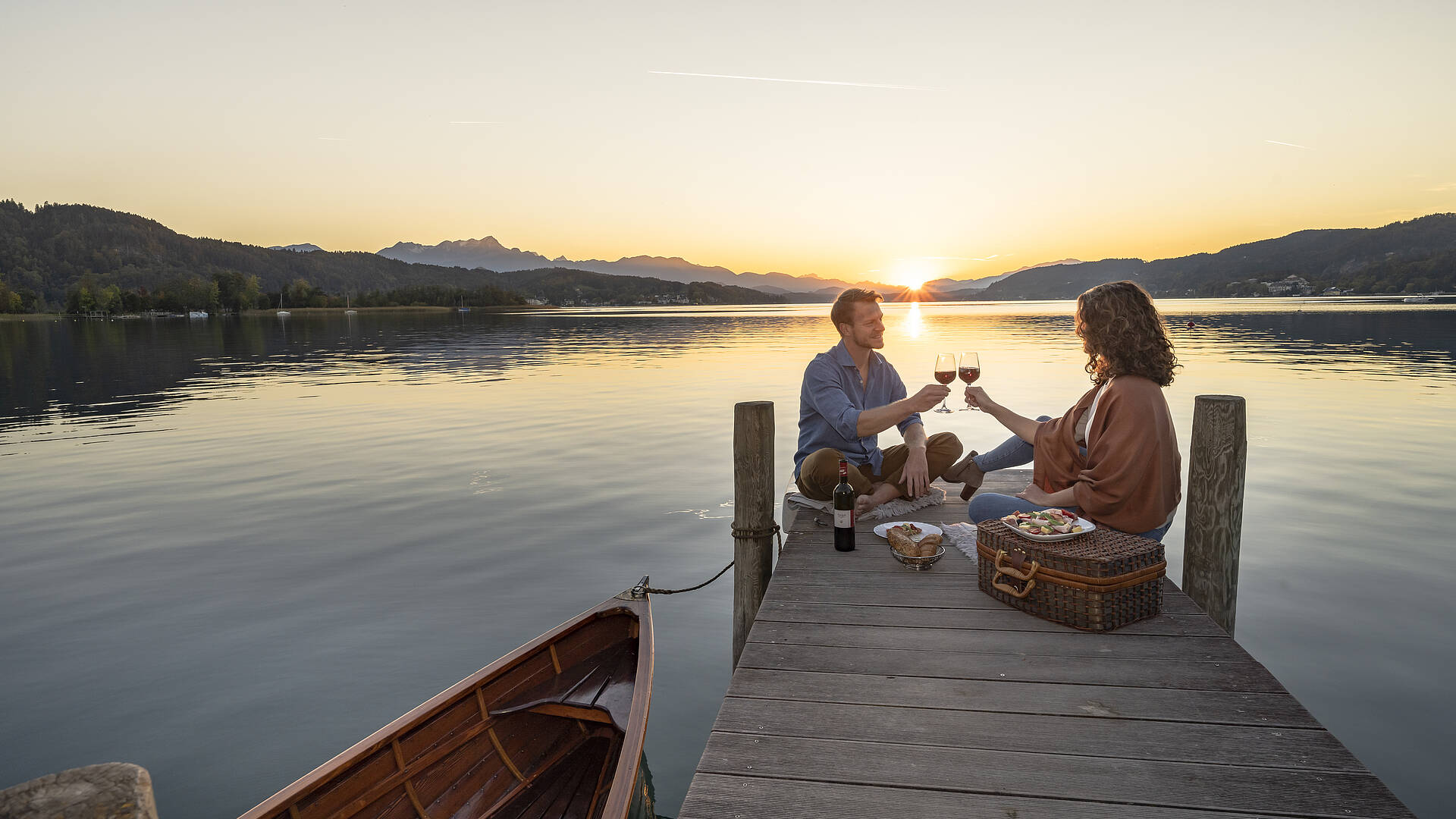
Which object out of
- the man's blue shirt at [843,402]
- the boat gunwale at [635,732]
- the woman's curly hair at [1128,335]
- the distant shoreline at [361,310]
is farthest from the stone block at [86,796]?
the distant shoreline at [361,310]

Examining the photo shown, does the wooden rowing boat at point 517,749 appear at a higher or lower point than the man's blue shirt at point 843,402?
lower

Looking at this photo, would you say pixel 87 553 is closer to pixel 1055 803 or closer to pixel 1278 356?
pixel 1055 803

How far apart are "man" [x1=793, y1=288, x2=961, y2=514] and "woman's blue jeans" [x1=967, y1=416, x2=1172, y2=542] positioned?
44 cm

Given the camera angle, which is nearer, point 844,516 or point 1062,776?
point 1062,776

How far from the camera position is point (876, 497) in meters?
6.53

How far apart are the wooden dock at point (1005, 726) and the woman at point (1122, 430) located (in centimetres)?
66

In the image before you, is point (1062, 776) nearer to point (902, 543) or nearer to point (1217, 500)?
point (902, 543)

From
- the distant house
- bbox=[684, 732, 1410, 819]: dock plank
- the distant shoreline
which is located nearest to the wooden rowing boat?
bbox=[684, 732, 1410, 819]: dock plank

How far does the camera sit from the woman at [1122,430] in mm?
4551

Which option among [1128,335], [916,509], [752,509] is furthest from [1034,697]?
[916,509]

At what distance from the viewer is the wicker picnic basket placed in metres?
4.02

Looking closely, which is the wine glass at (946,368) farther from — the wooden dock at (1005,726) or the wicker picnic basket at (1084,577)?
the wooden dock at (1005,726)

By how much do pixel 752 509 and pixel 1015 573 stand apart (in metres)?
2.03

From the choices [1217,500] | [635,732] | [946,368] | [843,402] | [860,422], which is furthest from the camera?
[843,402]
